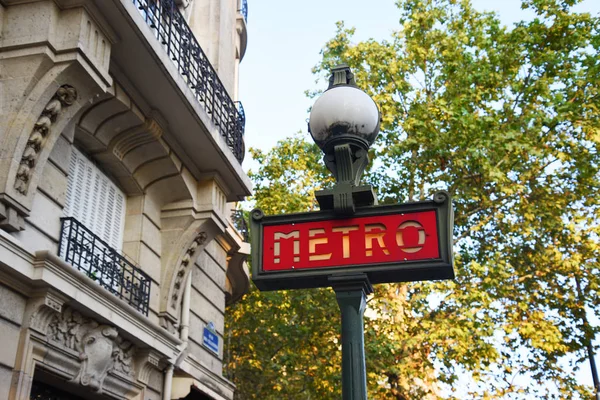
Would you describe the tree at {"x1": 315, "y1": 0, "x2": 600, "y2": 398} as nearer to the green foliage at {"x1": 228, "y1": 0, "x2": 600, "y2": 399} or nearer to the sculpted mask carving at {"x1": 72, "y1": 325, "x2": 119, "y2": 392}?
the green foliage at {"x1": 228, "y1": 0, "x2": 600, "y2": 399}

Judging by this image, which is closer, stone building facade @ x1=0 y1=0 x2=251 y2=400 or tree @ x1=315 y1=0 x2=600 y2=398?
stone building facade @ x1=0 y1=0 x2=251 y2=400

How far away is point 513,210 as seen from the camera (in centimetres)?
1895

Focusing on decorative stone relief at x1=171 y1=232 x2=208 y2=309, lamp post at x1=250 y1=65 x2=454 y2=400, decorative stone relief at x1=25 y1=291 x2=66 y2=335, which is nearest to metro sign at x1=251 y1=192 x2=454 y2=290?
lamp post at x1=250 y1=65 x2=454 y2=400

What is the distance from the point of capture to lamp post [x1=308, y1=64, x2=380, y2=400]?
365 centimetres

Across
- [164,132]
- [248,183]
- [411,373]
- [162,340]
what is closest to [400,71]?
[411,373]

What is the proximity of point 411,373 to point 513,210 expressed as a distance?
516cm

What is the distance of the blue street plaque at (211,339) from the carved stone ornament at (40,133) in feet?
17.0

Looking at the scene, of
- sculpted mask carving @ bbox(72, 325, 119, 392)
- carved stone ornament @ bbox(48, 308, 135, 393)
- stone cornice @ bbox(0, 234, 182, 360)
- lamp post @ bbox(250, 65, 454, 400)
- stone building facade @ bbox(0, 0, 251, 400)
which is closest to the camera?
lamp post @ bbox(250, 65, 454, 400)

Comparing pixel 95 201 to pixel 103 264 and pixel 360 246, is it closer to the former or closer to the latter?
pixel 103 264

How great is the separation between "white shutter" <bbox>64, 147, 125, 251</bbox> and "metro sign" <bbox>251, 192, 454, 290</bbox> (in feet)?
16.9

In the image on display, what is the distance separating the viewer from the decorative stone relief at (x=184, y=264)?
408 inches

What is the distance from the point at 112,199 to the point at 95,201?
55 centimetres

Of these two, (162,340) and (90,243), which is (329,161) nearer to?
(90,243)

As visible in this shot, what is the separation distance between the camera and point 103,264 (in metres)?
8.64
